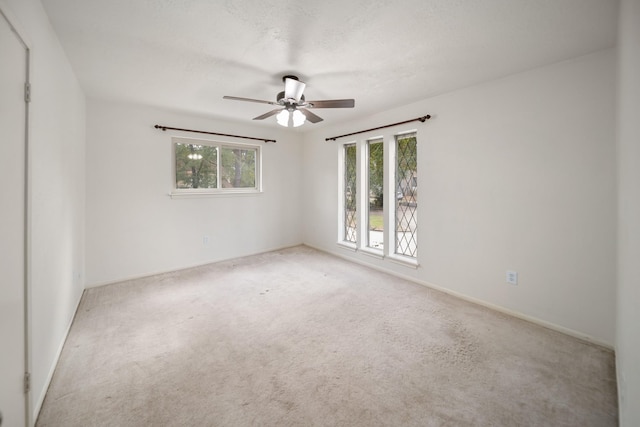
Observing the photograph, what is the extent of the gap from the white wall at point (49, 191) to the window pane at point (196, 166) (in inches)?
53.6

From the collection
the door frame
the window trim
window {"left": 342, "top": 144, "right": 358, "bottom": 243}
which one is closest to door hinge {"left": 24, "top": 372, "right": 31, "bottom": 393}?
the door frame

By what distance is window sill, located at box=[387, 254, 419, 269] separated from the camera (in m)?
3.54

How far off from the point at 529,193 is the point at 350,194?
257 centimetres

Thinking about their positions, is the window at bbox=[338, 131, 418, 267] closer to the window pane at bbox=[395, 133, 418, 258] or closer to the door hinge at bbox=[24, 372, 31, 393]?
the window pane at bbox=[395, 133, 418, 258]

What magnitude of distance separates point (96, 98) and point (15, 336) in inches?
119

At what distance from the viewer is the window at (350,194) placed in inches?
180

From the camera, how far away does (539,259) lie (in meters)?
2.46

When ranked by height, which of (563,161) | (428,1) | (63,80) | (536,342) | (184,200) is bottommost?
(536,342)

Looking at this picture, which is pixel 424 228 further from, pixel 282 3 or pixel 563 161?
pixel 282 3

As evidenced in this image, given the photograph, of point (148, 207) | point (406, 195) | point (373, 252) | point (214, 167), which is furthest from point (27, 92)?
point (373, 252)

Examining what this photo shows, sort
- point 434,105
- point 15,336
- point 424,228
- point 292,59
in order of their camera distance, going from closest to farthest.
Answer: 1. point 15,336
2. point 292,59
3. point 434,105
4. point 424,228

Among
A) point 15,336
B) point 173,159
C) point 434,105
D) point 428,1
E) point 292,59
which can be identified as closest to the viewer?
point 15,336

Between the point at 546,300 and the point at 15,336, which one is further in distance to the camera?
the point at 546,300

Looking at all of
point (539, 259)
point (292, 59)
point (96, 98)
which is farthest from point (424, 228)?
point (96, 98)
